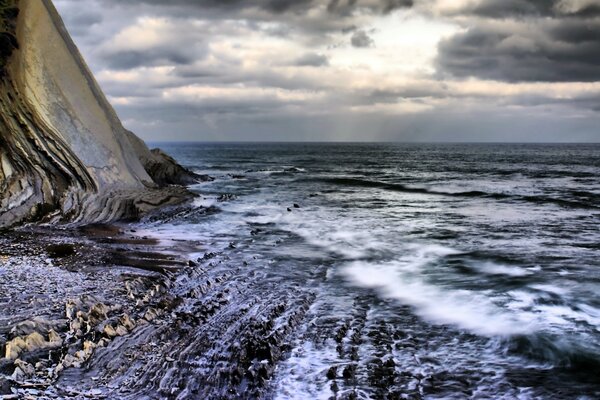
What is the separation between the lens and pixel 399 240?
1532 centimetres

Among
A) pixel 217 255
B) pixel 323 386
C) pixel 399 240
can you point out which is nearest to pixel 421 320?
pixel 323 386

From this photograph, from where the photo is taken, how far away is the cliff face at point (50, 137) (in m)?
15.2

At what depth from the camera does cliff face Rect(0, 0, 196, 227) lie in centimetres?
1519

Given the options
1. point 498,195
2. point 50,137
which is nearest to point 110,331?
point 50,137

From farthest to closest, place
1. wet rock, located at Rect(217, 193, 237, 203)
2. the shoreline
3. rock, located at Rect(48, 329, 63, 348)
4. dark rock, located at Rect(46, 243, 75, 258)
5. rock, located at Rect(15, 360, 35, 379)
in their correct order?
wet rock, located at Rect(217, 193, 237, 203)
dark rock, located at Rect(46, 243, 75, 258)
rock, located at Rect(48, 329, 63, 348)
the shoreline
rock, located at Rect(15, 360, 35, 379)

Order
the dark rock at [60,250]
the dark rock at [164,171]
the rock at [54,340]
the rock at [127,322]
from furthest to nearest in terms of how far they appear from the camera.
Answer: the dark rock at [164,171] → the dark rock at [60,250] → the rock at [127,322] → the rock at [54,340]

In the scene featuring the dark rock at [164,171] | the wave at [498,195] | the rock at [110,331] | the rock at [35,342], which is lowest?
the wave at [498,195]

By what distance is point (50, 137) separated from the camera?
51.8 ft

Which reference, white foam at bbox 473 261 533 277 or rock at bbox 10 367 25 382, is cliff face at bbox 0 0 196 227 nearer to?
rock at bbox 10 367 25 382

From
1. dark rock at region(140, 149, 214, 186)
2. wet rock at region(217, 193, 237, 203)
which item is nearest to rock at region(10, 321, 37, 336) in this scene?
wet rock at region(217, 193, 237, 203)

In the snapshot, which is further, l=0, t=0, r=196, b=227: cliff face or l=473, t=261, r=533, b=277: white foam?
l=0, t=0, r=196, b=227: cliff face

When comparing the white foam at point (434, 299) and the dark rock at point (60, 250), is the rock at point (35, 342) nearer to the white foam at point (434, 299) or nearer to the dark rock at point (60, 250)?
the dark rock at point (60, 250)

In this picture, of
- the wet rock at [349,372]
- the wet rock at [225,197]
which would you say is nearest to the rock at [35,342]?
the wet rock at [349,372]

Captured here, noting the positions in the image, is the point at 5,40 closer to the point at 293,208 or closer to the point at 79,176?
the point at 79,176
